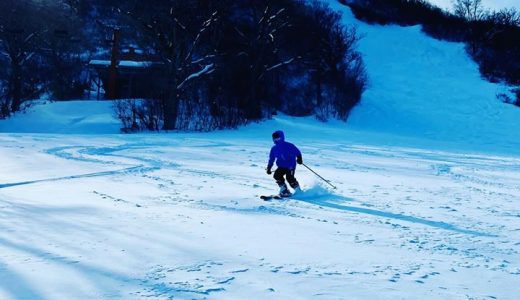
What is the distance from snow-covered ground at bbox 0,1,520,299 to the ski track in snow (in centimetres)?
2

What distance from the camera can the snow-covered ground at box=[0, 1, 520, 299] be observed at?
3.81 metres

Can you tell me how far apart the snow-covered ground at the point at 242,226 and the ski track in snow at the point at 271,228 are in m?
0.02

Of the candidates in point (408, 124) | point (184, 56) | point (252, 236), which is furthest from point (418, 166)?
point (408, 124)

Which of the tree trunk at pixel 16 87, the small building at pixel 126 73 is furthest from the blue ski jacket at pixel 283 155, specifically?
the tree trunk at pixel 16 87

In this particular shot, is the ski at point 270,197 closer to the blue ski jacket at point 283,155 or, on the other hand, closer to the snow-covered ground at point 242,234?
the snow-covered ground at point 242,234

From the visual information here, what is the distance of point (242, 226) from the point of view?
19.0 feet

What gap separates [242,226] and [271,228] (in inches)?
14.2

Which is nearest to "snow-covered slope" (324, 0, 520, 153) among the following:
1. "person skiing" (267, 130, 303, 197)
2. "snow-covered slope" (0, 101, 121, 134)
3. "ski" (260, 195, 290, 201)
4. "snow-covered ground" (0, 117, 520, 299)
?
"snow-covered slope" (0, 101, 121, 134)

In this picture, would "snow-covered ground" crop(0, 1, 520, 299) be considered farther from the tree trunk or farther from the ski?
the tree trunk

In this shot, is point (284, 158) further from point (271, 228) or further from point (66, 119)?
point (66, 119)

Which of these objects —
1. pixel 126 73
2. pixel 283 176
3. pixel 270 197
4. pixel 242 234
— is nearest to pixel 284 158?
pixel 283 176

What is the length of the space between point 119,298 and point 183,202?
147 inches

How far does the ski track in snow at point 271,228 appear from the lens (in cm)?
386

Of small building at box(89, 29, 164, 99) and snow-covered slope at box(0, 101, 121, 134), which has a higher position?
small building at box(89, 29, 164, 99)
